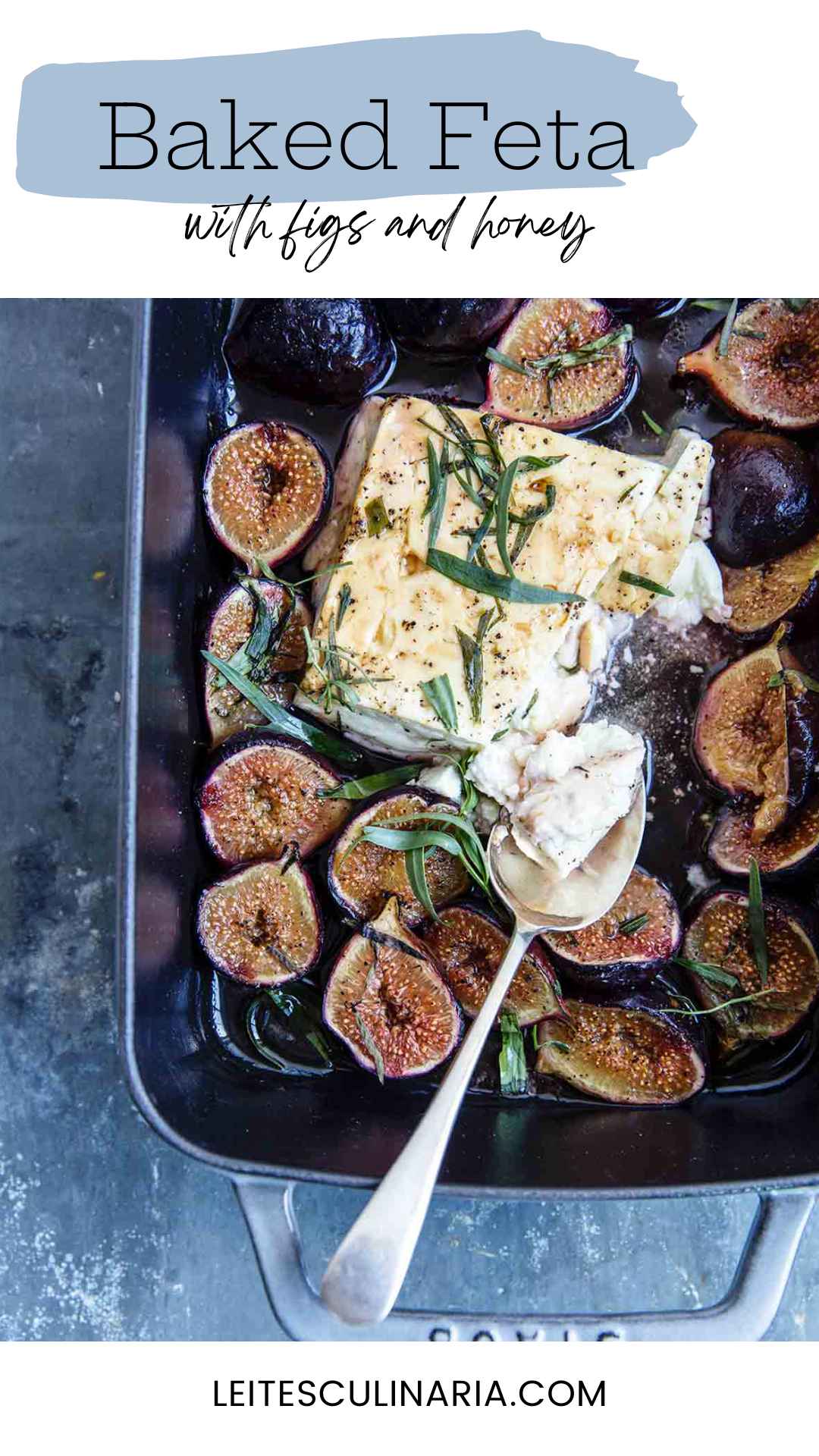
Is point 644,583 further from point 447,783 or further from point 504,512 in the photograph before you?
point 447,783

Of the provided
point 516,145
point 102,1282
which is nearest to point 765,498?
point 516,145

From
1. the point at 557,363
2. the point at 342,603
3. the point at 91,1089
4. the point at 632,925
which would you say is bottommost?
the point at 91,1089

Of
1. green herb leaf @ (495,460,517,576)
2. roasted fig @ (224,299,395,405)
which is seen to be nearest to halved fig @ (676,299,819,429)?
green herb leaf @ (495,460,517,576)

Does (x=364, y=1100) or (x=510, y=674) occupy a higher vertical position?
(x=510, y=674)

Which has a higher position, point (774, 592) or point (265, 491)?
point (265, 491)

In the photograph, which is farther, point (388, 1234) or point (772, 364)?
point (772, 364)

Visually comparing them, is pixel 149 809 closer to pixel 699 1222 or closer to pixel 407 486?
pixel 407 486

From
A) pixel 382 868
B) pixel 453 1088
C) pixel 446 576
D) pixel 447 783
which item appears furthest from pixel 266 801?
pixel 453 1088

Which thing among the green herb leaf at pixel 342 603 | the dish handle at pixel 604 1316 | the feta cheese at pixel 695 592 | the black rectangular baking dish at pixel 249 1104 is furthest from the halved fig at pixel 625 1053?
the green herb leaf at pixel 342 603
